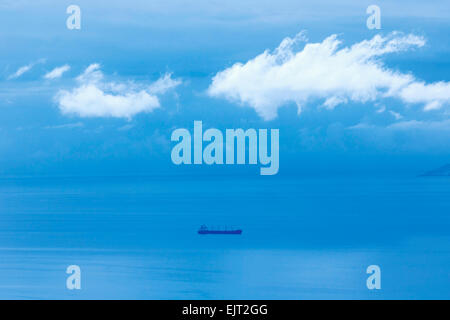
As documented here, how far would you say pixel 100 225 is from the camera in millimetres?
6773

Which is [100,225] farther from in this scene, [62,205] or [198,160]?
[198,160]

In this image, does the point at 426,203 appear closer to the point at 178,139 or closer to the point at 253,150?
the point at 253,150

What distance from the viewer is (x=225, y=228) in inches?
265

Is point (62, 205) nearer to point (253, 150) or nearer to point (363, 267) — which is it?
point (253, 150)

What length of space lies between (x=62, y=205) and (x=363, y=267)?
2137 mm

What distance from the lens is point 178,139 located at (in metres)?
6.71
